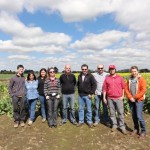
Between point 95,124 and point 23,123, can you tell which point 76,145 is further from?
point 23,123

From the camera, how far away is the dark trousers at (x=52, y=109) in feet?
33.0

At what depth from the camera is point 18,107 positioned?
10.5 m

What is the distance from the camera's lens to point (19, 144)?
27.9 feet

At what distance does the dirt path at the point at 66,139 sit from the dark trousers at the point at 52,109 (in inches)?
10.6

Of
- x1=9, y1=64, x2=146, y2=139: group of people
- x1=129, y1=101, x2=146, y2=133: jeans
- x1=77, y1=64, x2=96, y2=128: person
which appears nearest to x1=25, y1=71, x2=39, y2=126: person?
x1=9, y1=64, x2=146, y2=139: group of people

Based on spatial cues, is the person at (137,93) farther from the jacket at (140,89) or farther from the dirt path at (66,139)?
the dirt path at (66,139)

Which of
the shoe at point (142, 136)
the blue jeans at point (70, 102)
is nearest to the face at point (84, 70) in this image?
the blue jeans at point (70, 102)

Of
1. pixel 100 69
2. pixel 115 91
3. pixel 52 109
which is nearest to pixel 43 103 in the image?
pixel 52 109

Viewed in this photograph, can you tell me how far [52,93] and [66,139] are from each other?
1810 mm

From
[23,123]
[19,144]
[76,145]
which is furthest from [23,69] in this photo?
[76,145]

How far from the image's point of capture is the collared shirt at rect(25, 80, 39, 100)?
402 inches

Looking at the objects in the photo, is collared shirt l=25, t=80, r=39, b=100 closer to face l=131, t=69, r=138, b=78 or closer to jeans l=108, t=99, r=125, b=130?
jeans l=108, t=99, r=125, b=130

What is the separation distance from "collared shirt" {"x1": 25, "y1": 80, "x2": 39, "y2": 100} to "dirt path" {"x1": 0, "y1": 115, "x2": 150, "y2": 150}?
1.08 m

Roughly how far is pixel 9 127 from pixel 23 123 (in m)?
0.53
